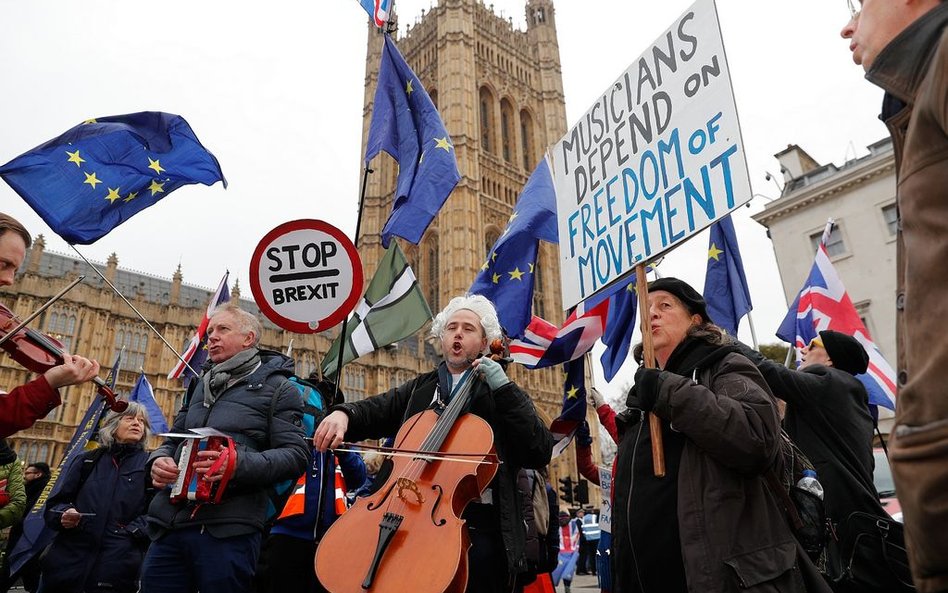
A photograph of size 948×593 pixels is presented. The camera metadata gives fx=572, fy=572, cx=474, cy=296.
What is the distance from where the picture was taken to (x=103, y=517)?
3.90 metres

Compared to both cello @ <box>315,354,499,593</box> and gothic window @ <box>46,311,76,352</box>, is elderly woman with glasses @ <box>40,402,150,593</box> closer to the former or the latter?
cello @ <box>315,354,499,593</box>

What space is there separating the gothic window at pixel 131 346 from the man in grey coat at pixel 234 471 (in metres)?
28.2

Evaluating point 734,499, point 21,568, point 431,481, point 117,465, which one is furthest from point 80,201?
point 734,499

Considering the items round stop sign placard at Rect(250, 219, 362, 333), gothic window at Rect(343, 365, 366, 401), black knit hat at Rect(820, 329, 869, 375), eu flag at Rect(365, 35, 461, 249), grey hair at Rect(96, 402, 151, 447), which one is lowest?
grey hair at Rect(96, 402, 151, 447)

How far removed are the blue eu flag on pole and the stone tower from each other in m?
28.1

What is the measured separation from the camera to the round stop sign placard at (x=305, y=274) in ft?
12.5

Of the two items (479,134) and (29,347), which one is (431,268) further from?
(29,347)

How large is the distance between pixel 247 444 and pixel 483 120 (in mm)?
43312

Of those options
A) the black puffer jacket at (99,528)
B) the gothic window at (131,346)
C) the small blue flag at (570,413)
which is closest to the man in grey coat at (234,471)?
the black puffer jacket at (99,528)

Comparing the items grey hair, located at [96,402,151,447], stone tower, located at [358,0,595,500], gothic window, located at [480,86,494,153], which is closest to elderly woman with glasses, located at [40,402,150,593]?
grey hair, located at [96,402,151,447]

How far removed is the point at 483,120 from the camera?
4372 cm

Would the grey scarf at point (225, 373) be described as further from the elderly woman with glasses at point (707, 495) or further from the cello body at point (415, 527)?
the elderly woman with glasses at point (707, 495)

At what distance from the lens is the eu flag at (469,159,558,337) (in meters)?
6.13

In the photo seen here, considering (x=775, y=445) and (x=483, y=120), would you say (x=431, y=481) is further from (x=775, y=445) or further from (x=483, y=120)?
(x=483, y=120)
